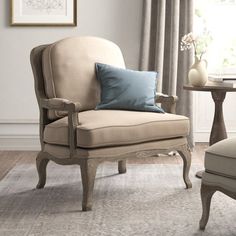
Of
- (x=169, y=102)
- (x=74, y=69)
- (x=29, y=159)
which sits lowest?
(x=29, y=159)

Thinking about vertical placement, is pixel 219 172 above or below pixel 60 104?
below

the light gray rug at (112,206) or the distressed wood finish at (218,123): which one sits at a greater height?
the distressed wood finish at (218,123)

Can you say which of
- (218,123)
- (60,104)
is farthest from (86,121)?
(218,123)

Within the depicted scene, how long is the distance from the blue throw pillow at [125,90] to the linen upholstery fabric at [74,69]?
0.26 ft

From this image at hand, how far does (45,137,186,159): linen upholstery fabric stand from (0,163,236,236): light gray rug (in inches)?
12.6

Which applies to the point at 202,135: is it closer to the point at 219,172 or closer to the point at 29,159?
the point at 29,159

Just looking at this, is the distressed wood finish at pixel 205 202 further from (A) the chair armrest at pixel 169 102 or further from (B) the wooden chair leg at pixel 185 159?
(A) the chair armrest at pixel 169 102

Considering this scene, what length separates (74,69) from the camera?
165 inches

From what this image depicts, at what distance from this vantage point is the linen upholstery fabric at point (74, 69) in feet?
13.5

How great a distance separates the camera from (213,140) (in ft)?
15.0

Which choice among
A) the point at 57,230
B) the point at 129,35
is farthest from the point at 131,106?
the point at 129,35

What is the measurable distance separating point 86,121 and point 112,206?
1.88 ft

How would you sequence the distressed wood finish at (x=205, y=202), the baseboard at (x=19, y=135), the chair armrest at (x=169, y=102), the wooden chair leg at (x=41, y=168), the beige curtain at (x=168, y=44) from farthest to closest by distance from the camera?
1. the baseboard at (x=19, y=135)
2. the beige curtain at (x=168, y=44)
3. the chair armrest at (x=169, y=102)
4. the wooden chair leg at (x=41, y=168)
5. the distressed wood finish at (x=205, y=202)

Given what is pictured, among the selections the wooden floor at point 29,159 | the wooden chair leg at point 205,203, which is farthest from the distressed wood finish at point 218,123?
the wooden chair leg at point 205,203
